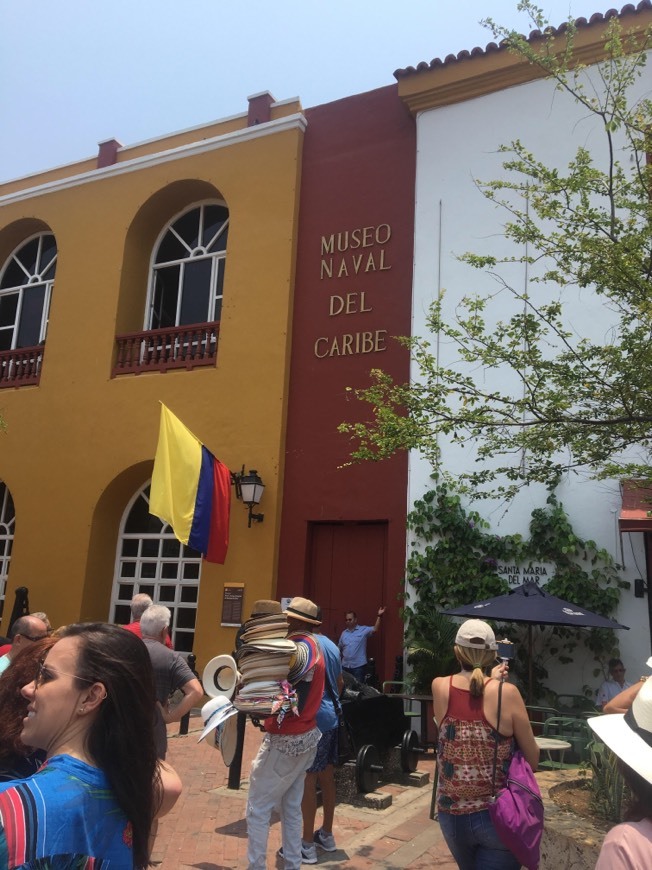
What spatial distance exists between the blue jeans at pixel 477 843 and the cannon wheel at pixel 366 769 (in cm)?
340

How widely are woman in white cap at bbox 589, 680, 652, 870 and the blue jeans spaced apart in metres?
1.63

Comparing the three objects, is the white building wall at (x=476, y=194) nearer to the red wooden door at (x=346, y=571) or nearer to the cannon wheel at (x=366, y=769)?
the red wooden door at (x=346, y=571)

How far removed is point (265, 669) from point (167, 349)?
930cm

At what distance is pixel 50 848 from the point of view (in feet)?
5.63

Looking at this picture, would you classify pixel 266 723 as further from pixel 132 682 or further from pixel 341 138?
pixel 341 138

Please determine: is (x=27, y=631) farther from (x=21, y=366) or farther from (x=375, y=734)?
(x=21, y=366)

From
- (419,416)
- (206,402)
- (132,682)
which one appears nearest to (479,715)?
(132,682)

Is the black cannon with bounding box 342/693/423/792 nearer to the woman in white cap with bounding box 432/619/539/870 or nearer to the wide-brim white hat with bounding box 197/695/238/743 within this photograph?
the wide-brim white hat with bounding box 197/695/238/743

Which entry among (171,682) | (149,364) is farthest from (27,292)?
(171,682)

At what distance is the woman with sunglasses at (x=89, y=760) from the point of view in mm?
1730

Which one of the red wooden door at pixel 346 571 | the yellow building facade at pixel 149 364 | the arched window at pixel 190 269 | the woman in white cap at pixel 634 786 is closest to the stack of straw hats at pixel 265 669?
the woman in white cap at pixel 634 786

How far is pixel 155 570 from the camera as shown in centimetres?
1273

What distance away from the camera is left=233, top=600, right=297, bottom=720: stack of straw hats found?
4.47 meters

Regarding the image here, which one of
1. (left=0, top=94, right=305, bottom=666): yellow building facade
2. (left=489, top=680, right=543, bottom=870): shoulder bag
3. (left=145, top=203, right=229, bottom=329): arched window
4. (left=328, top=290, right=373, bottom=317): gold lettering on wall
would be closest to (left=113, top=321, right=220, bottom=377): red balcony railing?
(left=0, top=94, right=305, bottom=666): yellow building facade
